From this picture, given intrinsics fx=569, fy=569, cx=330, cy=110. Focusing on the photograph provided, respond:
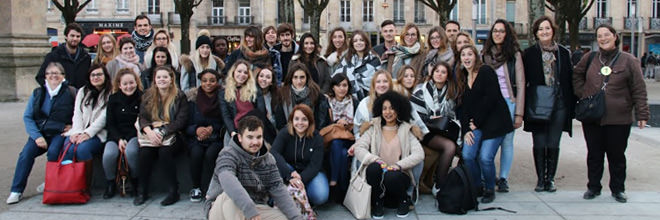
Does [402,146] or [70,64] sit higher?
[70,64]

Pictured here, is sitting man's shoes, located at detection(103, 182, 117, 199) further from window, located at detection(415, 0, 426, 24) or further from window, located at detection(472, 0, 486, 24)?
window, located at detection(472, 0, 486, 24)

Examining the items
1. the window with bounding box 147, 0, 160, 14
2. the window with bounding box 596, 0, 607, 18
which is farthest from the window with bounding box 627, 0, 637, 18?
the window with bounding box 147, 0, 160, 14

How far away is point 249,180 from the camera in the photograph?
489 centimetres

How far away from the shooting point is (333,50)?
7.80 metres

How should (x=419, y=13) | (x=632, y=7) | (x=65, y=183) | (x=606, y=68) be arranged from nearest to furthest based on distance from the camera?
(x=65, y=183), (x=606, y=68), (x=632, y=7), (x=419, y=13)

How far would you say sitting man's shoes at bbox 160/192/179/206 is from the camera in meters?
5.88

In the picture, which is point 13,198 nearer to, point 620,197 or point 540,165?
point 540,165

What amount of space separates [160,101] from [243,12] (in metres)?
39.5

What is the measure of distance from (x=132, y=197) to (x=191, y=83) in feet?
5.94

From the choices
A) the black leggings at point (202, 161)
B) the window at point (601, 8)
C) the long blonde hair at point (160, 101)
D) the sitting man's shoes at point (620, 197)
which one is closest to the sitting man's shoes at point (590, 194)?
the sitting man's shoes at point (620, 197)

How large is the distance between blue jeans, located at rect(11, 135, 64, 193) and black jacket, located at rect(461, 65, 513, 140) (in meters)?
4.41

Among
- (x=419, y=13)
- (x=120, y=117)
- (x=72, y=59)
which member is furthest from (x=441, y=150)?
(x=419, y=13)

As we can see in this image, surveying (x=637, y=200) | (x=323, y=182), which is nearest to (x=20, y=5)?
(x=323, y=182)

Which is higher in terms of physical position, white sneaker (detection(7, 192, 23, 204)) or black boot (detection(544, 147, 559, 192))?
black boot (detection(544, 147, 559, 192))
